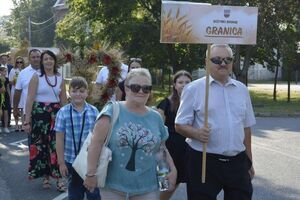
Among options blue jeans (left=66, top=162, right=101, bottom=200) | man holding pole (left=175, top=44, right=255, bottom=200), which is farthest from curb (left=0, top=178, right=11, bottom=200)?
man holding pole (left=175, top=44, right=255, bottom=200)

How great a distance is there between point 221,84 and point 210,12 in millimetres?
668

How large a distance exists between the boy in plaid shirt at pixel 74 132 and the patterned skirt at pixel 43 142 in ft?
4.76

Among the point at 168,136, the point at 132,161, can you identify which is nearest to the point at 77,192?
the point at 168,136

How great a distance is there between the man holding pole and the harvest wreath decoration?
135 inches

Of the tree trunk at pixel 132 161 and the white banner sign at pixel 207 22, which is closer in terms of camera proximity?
the tree trunk at pixel 132 161

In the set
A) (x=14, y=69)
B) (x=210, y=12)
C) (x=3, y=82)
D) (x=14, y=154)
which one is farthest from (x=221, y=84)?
(x=14, y=69)

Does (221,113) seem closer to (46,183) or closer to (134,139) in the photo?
(134,139)

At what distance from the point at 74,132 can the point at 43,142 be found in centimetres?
183

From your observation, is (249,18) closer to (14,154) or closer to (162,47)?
(14,154)

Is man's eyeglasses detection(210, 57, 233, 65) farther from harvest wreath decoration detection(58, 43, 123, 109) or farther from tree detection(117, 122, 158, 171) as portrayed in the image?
harvest wreath decoration detection(58, 43, 123, 109)

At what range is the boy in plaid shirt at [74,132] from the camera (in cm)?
534

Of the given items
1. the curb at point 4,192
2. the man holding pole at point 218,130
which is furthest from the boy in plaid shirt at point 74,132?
the curb at point 4,192

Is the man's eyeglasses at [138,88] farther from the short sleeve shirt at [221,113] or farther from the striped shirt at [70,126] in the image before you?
the striped shirt at [70,126]

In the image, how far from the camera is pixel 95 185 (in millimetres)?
3912
